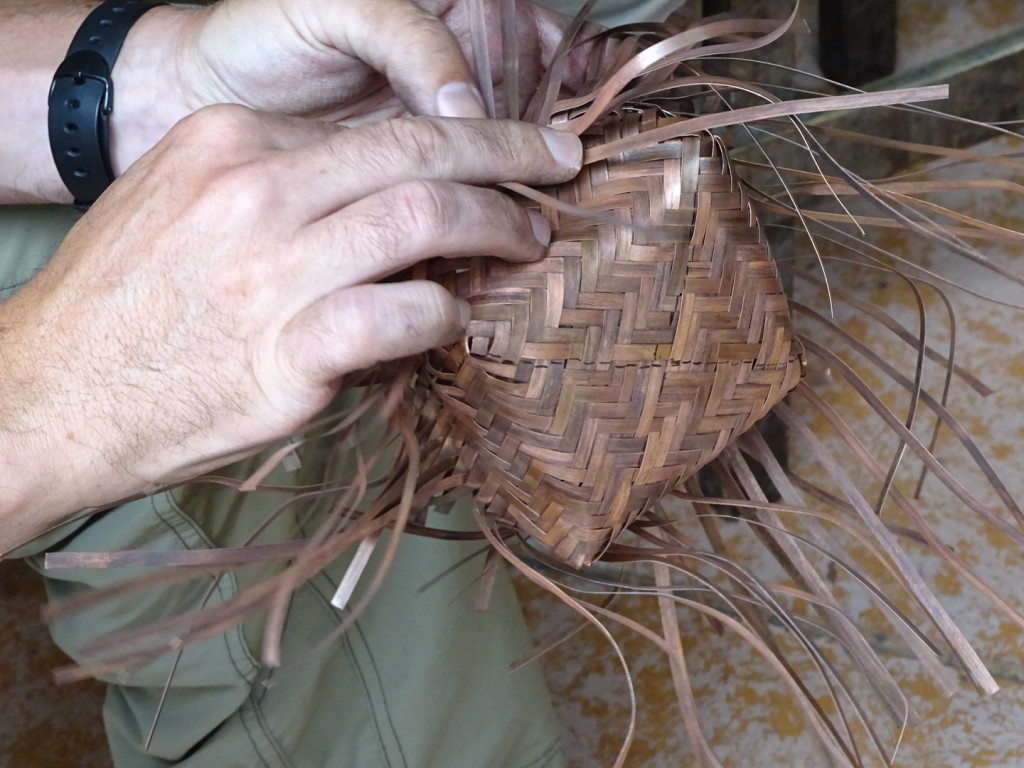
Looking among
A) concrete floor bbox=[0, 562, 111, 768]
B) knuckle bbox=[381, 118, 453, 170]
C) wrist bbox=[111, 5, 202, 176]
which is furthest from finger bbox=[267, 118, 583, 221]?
concrete floor bbox=[0, 562, 111, 768]

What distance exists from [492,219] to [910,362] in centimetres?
101

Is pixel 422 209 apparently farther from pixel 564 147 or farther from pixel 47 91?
pixel 47 91

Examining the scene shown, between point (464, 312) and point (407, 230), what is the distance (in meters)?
0.06

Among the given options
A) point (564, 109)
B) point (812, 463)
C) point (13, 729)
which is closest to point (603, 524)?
point (564, 109)

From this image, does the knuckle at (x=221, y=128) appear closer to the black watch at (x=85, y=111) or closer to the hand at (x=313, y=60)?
the hand at (x=313, y=60)

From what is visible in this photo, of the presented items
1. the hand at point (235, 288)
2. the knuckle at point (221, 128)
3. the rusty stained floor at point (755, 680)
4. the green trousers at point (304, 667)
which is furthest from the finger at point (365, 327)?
the rusty stained floor at point (755, 680)

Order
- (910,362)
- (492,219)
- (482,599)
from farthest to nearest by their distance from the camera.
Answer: (910,362) → (482,599) → (492,219)

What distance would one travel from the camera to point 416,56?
56 centimetres

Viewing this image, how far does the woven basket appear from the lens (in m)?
0.51

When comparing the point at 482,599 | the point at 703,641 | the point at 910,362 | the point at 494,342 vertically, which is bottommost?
the point at 703,641

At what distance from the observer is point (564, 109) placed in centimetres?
55

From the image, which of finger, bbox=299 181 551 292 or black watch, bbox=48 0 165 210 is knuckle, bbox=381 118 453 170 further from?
black watch, bbox=48 0 165 210

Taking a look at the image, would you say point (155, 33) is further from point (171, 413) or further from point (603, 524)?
point (603, 524)

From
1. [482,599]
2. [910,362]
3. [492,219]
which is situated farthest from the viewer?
[910,362]
